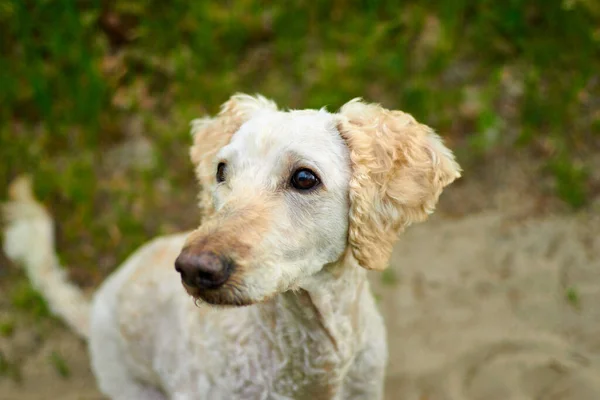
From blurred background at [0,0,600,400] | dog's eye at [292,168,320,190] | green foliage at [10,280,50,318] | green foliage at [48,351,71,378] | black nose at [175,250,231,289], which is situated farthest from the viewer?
green foliage at [10,280,50,318]

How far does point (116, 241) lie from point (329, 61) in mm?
2002

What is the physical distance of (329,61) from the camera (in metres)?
4.46

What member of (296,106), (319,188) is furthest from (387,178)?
(296,106)

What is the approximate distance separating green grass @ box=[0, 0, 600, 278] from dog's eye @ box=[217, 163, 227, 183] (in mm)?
2198

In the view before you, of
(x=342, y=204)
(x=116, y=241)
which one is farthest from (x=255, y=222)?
(x=116, y=241)

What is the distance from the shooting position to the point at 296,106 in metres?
4.49

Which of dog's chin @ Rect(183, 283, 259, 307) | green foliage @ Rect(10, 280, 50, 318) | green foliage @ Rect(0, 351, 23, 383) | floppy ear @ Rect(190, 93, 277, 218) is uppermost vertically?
floppy ear @ Rect(190, 93, 277, 218)

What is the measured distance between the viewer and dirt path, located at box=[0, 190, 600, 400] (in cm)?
324

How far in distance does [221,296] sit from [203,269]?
0.38 feet

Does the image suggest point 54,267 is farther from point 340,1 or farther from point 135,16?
point 340,1

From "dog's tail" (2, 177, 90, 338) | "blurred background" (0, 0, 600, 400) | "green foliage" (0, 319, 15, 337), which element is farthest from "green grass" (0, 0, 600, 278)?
"dog's tail" (2, 177, 90, 338)

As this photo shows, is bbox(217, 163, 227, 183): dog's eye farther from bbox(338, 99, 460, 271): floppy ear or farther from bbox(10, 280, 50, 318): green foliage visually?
bbox(10, 280, 50, 318): green foliage

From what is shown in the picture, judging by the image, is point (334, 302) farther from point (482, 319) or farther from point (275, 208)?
point (482, 319)

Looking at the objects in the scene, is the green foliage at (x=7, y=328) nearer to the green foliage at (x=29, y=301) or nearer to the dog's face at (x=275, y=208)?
the green foliage at (x=29, y=301)
